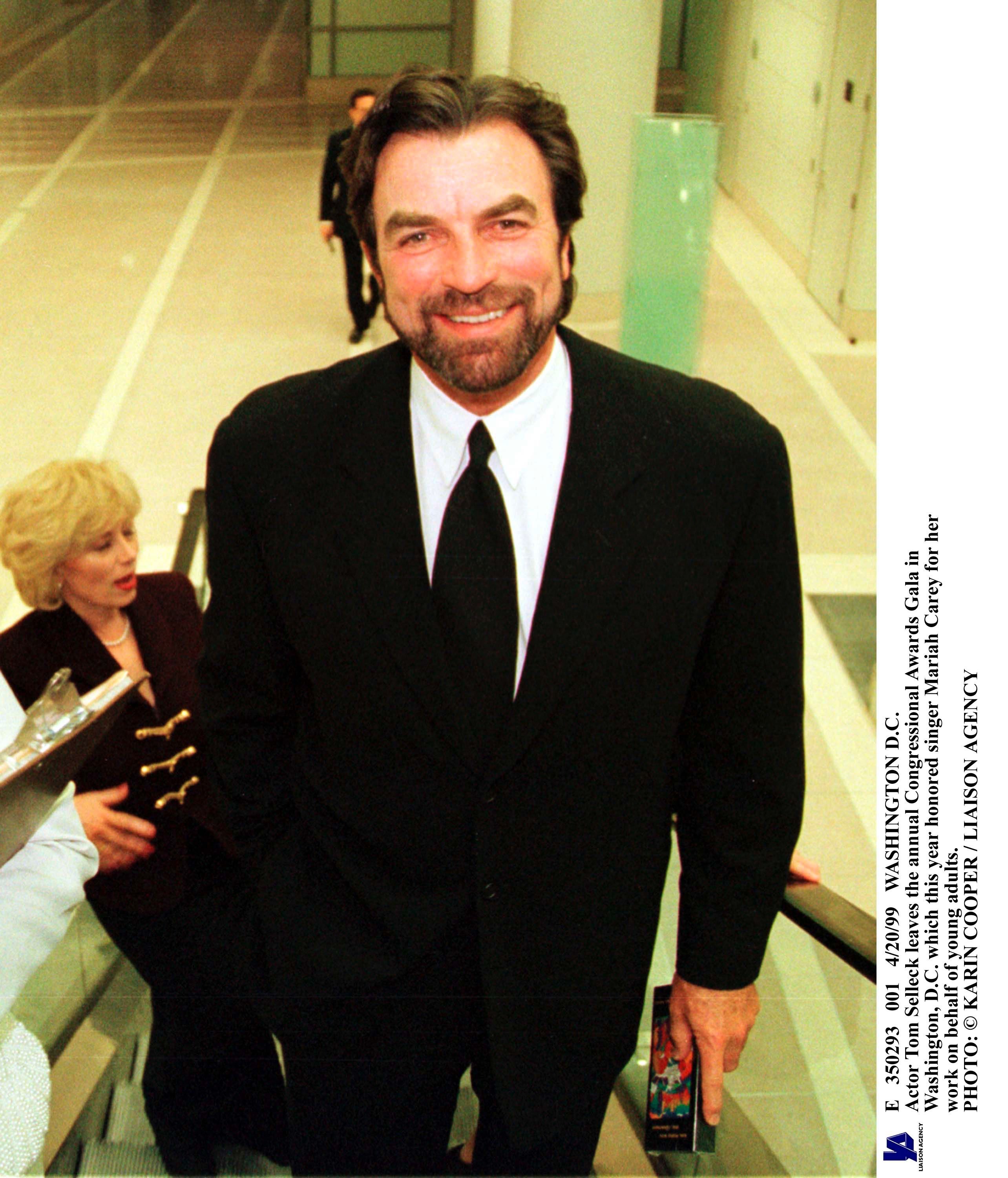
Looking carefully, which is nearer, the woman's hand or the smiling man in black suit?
the smiling man in black suit

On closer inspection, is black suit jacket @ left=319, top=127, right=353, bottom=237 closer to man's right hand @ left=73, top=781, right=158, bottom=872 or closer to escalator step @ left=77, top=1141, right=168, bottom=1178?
man's right hand @ left=73, top=781, right=158, bottom=872

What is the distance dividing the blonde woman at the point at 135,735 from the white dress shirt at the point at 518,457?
2.94ft

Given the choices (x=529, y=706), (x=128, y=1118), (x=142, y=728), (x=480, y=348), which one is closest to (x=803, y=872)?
(x=529, y=706)

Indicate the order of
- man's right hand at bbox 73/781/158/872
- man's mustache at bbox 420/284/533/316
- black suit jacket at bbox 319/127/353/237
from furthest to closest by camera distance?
black suit jacket at bbox 319/127/353/237, man's right hand at bbox 73/781/158/872, man's mustache at bbox 420/284/533/316

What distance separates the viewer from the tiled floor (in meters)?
2.03

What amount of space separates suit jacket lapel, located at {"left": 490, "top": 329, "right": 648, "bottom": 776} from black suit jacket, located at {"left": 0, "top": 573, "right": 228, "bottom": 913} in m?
0.91

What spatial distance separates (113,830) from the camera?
192cm

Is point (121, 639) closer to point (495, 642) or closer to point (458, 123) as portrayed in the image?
point (495, 642)

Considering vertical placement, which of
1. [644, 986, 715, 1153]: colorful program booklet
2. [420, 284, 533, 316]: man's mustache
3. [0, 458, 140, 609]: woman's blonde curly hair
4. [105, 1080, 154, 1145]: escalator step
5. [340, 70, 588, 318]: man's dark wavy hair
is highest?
[340, 70, 588, 318]: man's dark wavy hair

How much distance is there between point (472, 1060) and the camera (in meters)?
1.63

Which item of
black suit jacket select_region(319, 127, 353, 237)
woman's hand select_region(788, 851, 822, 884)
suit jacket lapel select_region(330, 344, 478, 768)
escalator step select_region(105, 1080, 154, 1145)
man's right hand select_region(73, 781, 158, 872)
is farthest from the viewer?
black suit jacket select_region(319, 127, 353, 237)

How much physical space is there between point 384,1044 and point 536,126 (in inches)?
43.6

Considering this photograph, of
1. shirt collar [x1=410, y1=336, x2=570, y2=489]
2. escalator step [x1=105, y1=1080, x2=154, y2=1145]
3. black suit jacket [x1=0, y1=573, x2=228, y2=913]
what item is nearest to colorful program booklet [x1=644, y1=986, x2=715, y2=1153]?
shirt collar [x1=410, y1=336, x2=570, y2=489]
